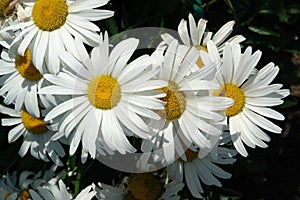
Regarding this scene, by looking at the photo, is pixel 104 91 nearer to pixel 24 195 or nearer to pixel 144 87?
pixel 144 87

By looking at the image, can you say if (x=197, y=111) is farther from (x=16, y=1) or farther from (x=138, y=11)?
(x=138, y=11)

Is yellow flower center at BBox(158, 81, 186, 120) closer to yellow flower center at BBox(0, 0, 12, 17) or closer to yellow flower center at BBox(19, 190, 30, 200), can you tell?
yellow flower center at BBox(0, 0, 12, 17)

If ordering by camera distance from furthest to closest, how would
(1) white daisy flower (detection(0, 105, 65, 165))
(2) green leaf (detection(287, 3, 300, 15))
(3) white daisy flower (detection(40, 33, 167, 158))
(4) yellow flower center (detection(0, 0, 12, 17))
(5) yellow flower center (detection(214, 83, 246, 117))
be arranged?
(2) green leaf (detection(287, 3, 300, 15))
(1) white daisy flower (detection(0, 105, 65, 165))
(4) yellow flower center (detection(0, 0, 12, 17))
(5) yellow flower center (detection(214, 83, 246, 117))
(3) white daisy flower (detection(40, 33, 167, 158))

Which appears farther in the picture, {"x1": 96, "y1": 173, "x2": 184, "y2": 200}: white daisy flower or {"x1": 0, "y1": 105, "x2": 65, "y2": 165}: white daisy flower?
{"x1": 0, "y1": 105, "x2": 65, "y2": 165}: white daisy flower

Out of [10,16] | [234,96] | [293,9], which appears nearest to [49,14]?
[10,16]

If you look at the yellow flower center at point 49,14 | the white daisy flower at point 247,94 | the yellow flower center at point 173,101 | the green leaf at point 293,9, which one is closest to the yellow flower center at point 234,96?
the white daisy flower at point 247,94

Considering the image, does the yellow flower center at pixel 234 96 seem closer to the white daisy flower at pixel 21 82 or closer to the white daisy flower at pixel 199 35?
the white daisy flower at pixel 199 35

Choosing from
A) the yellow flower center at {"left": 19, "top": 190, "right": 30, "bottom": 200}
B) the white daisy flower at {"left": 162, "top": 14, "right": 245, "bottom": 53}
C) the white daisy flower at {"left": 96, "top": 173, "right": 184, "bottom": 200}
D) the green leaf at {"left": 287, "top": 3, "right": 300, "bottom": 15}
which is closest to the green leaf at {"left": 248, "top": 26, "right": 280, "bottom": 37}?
the green leaf at {"left": 287, "top": 3, "right": 300, "bottom": 15}
